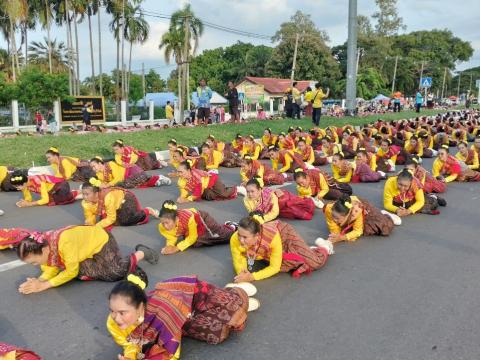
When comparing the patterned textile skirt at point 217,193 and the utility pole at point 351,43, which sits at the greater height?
the utility pole at point 351,43

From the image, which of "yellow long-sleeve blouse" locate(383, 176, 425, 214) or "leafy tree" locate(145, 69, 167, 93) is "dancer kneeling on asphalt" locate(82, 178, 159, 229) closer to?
"yellow long-sleeve blouse" locate(383, 176, 425, 214)

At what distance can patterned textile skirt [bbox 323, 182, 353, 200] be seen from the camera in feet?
24.8

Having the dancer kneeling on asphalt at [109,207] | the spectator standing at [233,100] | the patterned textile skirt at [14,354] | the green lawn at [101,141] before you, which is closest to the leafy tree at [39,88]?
the green lawn at [101,141]

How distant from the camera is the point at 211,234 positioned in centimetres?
534

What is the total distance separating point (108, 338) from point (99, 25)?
3188cm

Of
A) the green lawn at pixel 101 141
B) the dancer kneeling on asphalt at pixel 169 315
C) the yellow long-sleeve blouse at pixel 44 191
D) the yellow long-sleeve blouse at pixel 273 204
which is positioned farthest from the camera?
the green lawn at pixel 101 141

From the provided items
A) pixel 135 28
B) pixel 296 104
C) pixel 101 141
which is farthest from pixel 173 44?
pixel 101 141

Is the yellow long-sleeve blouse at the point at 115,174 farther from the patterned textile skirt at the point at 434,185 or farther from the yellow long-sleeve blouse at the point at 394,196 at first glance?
the patterned textile skirt at the point at 434,185

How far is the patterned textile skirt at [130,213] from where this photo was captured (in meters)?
6.14

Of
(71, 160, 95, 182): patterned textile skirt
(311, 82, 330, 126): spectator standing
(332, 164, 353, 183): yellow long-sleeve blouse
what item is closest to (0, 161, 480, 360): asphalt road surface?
(332, 164, 353, 183): yellow long-sleeve blouse

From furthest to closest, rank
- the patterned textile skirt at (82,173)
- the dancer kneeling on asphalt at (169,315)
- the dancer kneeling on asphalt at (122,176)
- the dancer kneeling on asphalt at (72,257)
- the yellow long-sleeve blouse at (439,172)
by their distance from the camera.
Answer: the patterned textile skirt at (82,173) → the yellow long-sleeve blouse at (439,172) → the dancer kneeling on asphalt at (122,176) → the dancer kneeling on asphalt at (72,257) → the dancer kneeling on asphalt at (169,315)

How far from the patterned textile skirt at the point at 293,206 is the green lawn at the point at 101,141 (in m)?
7.25

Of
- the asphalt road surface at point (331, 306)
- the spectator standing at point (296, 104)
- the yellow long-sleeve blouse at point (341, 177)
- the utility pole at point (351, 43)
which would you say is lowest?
the asphalt road surface at point (331, 306)

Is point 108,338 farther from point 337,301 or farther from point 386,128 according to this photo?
point 386,128
